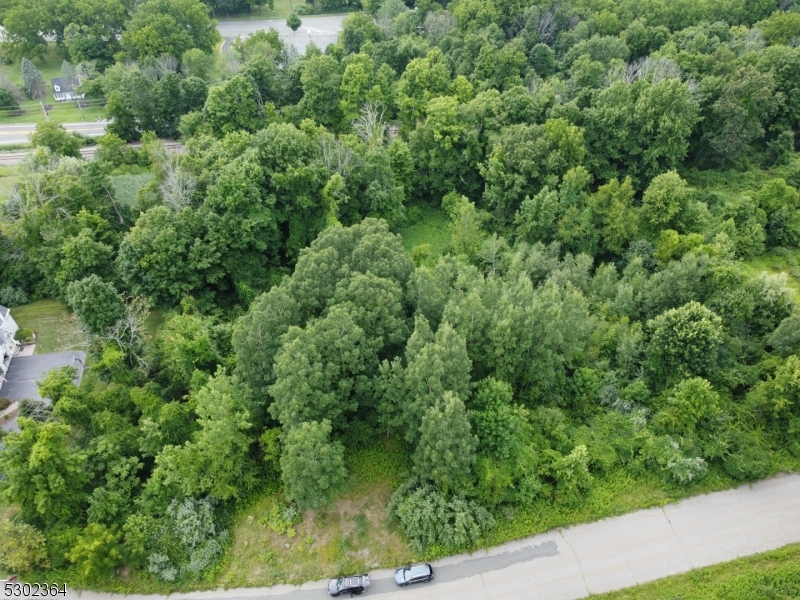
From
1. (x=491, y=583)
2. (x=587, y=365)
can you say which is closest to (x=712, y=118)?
(x=587, y=365)

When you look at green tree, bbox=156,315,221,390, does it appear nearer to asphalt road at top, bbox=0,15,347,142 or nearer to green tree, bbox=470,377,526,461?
green tree, bbox=470,377,526,461

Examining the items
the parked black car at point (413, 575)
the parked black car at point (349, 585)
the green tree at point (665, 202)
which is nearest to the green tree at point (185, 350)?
the parked black car at point (349, 585)

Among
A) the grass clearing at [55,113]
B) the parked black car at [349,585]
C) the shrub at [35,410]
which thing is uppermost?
the grass clearing at [55,113]

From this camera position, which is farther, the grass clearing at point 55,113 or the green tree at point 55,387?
the grass clearing at point 55,113

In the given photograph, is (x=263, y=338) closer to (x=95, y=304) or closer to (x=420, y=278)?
(x=420, y=278)

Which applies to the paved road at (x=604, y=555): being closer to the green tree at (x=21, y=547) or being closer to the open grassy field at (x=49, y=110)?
the green tree at (x=21, y=547)

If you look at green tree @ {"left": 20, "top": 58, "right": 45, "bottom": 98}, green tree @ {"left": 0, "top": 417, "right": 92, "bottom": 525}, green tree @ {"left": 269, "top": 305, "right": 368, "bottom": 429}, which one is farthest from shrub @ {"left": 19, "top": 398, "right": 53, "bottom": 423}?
green tree @ {"left": 20, "top": 58, "right": 45, "bottom": 98}
